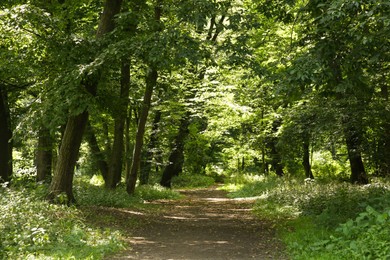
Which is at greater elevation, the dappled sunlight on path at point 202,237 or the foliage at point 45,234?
the foliage at point 45,234

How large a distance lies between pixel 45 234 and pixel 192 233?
4050mm

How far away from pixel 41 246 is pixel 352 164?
Result: 1318cm

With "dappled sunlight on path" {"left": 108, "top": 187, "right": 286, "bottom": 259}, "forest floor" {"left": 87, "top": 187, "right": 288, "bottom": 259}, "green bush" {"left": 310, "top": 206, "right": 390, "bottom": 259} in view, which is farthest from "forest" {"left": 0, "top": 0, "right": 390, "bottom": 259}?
"dappled sunlight on path" {"left": 108, "top": 187, "right": 286, "bottom": 259}

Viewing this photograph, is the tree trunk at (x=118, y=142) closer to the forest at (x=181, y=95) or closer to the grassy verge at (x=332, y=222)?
the forest at (x=181, y=95)

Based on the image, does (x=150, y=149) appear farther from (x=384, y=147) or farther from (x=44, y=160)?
(x=384, y=147)

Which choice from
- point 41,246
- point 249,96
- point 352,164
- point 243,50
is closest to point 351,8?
point 243,50

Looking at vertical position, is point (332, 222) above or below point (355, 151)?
below

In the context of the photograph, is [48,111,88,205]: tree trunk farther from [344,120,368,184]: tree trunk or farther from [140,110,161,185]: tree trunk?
[140,110,161,185]: tree trunk

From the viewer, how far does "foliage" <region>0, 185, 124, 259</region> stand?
7077mm

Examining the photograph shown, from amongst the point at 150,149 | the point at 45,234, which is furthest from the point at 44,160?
the point at 45,234

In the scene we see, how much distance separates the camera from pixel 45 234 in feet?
24.7

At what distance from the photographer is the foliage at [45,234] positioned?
279 inches

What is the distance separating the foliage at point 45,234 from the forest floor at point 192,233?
0.58 metres

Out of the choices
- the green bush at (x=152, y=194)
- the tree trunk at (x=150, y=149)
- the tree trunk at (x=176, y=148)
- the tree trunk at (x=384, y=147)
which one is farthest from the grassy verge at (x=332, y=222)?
the tree trunk at (x=150, y=149)
